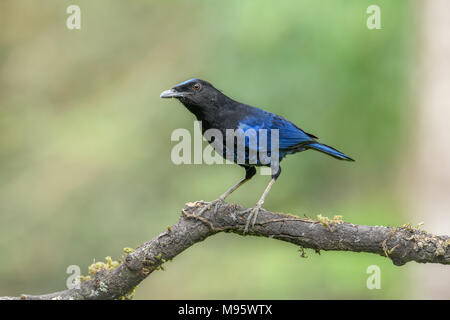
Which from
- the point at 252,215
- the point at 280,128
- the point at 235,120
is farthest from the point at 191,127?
the point at 252,215

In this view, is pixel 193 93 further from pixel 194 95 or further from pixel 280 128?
pixel 280 128

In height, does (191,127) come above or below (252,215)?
above

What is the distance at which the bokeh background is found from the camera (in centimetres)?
957

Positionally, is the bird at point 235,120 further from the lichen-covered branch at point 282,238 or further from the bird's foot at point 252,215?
the lichen-covered branch at point 282,238

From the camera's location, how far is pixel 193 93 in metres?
5.32

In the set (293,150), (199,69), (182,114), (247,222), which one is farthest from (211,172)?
(247,222)

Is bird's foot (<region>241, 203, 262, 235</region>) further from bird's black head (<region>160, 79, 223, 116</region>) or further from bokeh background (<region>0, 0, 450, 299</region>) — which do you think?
bokeh background (<region>0, 0, 450, 299</region>)

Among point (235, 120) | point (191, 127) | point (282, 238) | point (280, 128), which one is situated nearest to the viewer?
point (282, 238)

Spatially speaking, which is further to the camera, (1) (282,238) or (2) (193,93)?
(2) (193,93)

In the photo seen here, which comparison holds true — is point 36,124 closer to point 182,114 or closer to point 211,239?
point 182,114

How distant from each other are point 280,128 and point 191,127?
5.92 m

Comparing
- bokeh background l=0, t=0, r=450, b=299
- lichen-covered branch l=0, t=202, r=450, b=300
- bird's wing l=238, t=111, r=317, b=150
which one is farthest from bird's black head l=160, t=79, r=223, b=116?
bokeh background l=0, t=0, r=450, b=299

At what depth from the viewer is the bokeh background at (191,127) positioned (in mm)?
9570

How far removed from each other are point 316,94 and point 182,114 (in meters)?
2.84
